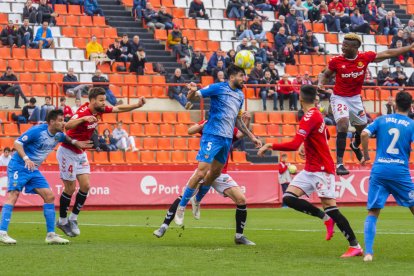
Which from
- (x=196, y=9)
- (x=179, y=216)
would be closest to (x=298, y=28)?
(x=196, y=9)

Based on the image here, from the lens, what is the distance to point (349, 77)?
17531 millimetres

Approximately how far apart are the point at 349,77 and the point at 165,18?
22.9 meters

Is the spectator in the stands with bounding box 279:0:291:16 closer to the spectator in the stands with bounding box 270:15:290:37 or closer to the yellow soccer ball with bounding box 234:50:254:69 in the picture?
the spectator in the stands with bounding box 270:15:290:37

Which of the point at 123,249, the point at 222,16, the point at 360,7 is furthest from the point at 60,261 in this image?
the point at 360,7

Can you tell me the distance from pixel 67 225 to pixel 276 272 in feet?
21.7

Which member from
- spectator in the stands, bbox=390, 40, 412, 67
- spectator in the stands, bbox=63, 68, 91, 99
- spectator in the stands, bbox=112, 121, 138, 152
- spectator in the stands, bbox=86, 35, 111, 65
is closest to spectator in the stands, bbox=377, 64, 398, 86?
spectator in the stands, bbox=390, 40, 412, 67

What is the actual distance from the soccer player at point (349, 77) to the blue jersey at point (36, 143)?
468cm

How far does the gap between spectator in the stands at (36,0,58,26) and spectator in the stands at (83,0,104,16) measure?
1965 mm

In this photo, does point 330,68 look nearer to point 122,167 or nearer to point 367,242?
point 367,242

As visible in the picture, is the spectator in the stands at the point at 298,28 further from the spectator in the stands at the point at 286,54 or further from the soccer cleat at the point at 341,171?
the soccer cleat at the point at 341,171

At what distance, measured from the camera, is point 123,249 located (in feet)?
50.6

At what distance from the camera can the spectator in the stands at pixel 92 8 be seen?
3897 cm

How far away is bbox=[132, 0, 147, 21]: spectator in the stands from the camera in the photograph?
40031 mm

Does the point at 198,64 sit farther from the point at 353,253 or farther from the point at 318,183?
the point at 353,253
